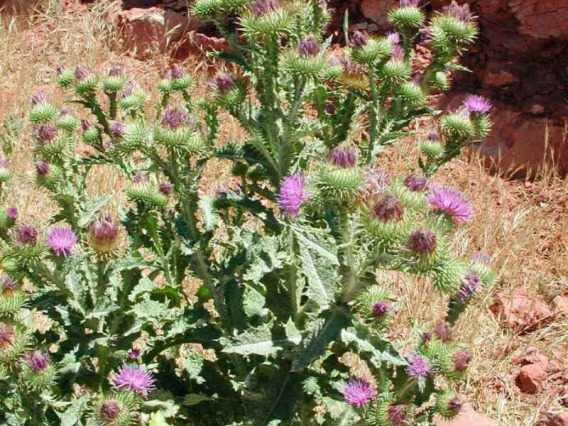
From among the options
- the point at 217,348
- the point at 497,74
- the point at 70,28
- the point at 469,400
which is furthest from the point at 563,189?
the point at 70,28

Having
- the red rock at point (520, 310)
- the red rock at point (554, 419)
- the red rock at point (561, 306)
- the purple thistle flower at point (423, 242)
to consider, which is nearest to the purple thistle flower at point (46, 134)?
the purple thistle flower at point (423, 242)

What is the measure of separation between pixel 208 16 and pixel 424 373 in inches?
54.1

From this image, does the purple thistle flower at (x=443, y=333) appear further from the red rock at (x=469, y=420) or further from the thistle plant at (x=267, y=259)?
the red rock at (x=469, y=420)

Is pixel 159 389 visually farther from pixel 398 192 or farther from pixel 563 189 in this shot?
pixel 563 189

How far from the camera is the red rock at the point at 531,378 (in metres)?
4.01

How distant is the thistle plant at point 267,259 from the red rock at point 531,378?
1.45 m

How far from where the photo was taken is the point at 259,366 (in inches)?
106

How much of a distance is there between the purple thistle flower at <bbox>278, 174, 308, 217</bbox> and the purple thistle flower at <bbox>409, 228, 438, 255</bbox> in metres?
0.33

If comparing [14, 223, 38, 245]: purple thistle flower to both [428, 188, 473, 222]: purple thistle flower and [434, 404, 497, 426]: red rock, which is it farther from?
[434, 404, 497, 426]: red rock

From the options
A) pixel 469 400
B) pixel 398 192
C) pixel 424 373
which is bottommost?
pixel 469 400

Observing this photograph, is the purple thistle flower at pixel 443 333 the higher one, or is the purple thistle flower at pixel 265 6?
the purple thistle flower at pixel 265 6

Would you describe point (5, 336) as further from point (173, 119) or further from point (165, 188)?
point (173, 119)

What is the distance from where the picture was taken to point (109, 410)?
2338 millimetres

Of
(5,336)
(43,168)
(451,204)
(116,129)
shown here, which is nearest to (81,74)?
(116,129)
